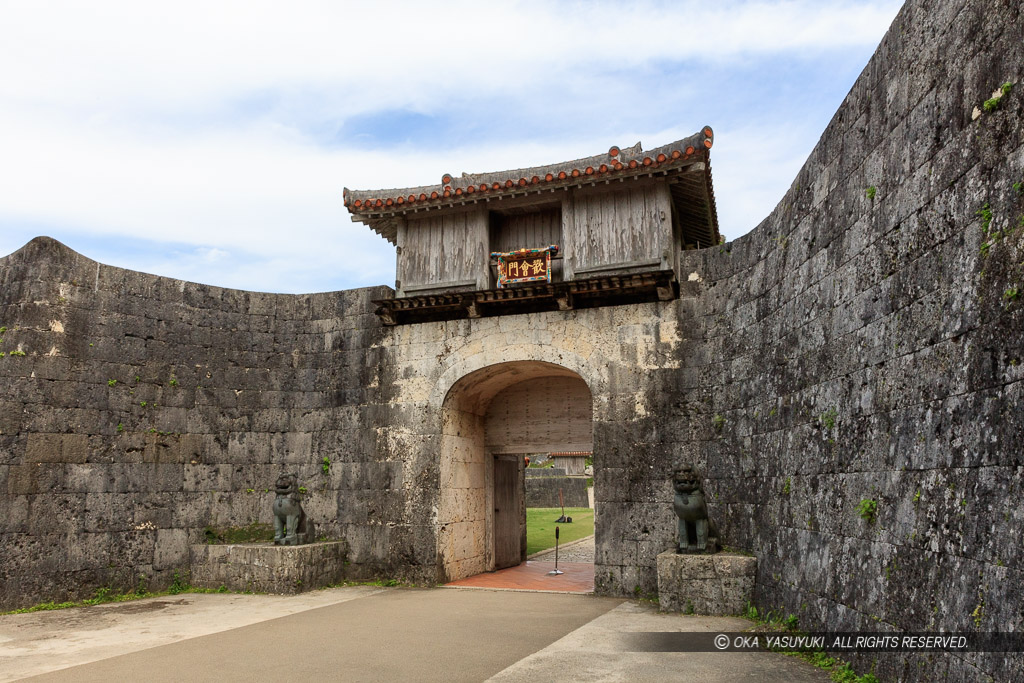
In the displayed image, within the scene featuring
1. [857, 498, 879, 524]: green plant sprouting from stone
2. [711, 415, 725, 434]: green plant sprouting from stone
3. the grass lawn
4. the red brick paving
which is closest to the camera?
[857, 498, 879, 524]: green plant sprouting from stone

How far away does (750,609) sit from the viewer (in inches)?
331

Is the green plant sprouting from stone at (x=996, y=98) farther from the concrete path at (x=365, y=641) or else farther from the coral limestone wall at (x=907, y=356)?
the concrete path at (x=365, y=641)

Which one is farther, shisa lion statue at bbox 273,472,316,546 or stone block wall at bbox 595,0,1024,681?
shisa lion statue at bbox 273,472,316,546

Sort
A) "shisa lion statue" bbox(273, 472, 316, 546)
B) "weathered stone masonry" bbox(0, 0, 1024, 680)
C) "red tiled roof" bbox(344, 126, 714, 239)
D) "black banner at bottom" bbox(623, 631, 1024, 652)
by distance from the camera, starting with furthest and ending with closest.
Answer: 1. "shisa lion statue" bbox(273, 472, 316, 546)
2. "red tiled roof" bbox(344, 126, 714, 239)
3. "weathered stone masonry" bbox(0, 0, 1024, 680)
4. "black banner at bottom" bbox(623, 631, 1024, 652)

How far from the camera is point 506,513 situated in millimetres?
14305

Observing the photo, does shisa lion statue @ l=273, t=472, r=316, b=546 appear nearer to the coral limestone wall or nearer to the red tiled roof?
the red tiled roof

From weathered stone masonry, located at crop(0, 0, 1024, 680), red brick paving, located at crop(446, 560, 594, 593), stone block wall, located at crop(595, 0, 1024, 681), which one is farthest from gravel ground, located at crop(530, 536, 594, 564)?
stone block wall, located at crop(595, 0, 1024, 681)

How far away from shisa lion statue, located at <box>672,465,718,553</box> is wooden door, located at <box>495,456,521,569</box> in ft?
17.4

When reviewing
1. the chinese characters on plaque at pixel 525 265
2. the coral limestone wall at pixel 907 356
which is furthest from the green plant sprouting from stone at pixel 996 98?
the chinese characters on plaque at pixel 525 265

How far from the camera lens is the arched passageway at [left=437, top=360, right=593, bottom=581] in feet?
39.9

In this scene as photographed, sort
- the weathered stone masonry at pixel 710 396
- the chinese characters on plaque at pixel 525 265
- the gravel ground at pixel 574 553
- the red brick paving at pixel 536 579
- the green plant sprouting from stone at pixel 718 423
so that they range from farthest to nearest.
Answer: the gravel ground at pixel 574 553, the chinese characters on plaque at pixel 525 265, the red brick paving at pixel 536 579, the green plant sprouting from stone at pixel 718 423, the weathered stone masonry at pixel 710 396

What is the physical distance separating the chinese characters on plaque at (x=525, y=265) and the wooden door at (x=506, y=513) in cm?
417

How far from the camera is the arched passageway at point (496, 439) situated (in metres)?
12.2

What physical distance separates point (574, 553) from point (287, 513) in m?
8.44
